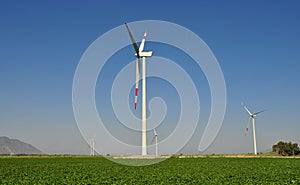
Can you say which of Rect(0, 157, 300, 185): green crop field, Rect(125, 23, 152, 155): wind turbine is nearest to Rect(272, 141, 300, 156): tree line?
Rect(125, 23, 152, 155): wind turbine

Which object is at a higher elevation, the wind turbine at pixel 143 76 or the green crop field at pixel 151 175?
the wind turbine at pixel 143 76

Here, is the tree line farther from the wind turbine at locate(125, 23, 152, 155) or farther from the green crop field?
the green crop field

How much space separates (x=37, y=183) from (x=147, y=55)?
53.7 meters

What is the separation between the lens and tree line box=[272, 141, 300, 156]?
587 feet

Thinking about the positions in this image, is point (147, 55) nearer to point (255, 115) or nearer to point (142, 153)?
point (142, 153)

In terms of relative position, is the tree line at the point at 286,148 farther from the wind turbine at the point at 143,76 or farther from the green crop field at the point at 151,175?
the green crop field at the point at 151,175

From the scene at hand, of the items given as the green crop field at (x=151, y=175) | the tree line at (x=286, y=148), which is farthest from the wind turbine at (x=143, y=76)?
the tree line at (x=286, y=148)

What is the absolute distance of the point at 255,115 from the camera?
110 metres

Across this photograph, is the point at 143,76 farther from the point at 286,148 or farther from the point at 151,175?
the point at 286,148

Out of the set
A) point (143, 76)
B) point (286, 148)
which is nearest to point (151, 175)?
point (143, 76)

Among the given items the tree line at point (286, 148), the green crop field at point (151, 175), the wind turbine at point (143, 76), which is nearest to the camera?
the green crop field at point (151, 175)

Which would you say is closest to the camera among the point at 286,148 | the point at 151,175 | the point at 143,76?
the point at 151,175

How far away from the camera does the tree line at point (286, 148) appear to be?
179000 millimetres

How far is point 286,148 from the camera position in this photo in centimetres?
18225
